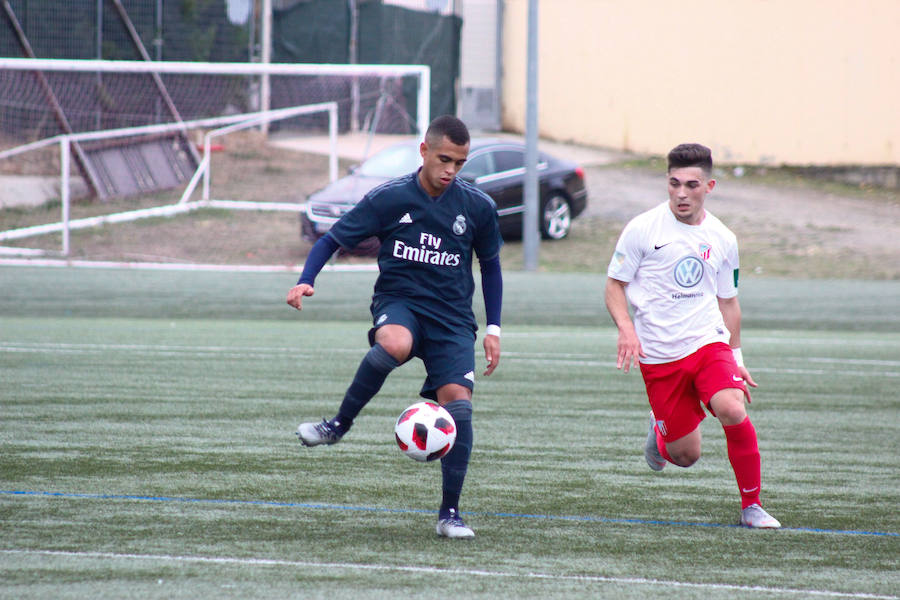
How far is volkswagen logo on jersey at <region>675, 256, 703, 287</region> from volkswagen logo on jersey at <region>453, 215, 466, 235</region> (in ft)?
3.26

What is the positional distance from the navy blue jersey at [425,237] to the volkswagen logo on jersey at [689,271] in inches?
33.2

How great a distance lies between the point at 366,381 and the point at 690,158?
1.70 metres

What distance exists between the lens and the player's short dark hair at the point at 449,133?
16.4ft

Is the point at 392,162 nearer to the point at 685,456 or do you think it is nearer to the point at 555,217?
the point at 555,217

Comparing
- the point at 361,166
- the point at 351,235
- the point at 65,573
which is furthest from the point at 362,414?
the point at 361,166

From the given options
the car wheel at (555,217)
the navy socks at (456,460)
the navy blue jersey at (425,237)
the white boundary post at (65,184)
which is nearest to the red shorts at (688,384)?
the navy blue jersey at (425,237)

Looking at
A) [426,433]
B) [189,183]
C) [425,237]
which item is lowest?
[189,183]

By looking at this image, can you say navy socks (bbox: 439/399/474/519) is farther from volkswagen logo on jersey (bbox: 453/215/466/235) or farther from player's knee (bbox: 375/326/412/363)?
volkswagen logo on jersey (bbox: 453/215/466/235)

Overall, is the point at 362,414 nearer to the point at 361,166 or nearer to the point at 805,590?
the point at 805,590

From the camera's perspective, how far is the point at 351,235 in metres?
5.23

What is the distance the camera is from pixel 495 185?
2064 cm

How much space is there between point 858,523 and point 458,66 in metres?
26.5

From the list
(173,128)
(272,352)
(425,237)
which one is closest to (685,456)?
(425,237)

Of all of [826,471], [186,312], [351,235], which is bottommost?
[186,312]
